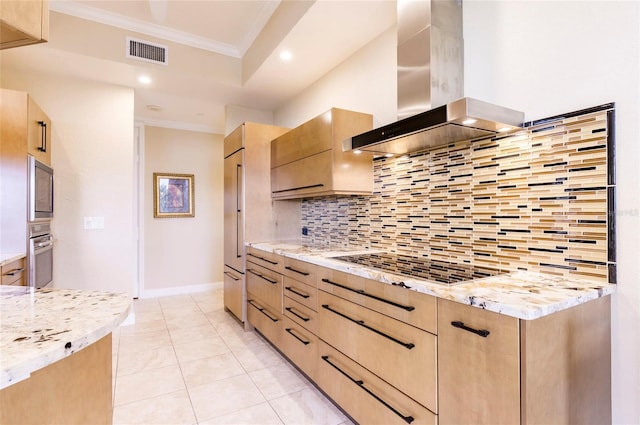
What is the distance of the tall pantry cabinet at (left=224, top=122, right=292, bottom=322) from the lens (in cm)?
323

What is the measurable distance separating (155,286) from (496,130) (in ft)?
15.7

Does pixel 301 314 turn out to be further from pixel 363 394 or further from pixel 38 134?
pixel 38 134

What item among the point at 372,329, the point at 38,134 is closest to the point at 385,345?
the point at 372,329

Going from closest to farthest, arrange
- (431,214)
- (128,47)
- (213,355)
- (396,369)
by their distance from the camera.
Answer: (396,369) < (431,214) < (213,355) < (128,47)

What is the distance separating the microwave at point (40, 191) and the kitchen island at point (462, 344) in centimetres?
227

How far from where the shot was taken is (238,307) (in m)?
3.36

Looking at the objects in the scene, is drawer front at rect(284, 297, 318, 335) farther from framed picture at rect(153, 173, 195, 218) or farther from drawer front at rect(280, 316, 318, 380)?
framed picture at rect(153, 173, 195, 218)

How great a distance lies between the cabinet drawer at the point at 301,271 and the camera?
2.06 metres

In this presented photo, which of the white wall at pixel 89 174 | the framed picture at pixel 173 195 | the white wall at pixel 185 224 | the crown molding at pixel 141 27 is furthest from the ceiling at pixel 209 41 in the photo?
the framed picture at pixel 173 195

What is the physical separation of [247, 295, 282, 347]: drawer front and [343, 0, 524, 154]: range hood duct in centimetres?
156

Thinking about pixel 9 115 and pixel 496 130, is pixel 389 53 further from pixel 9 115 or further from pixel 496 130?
pixel 9 115

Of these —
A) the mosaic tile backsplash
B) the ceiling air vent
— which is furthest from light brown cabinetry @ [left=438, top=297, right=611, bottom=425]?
the ceiling air vent

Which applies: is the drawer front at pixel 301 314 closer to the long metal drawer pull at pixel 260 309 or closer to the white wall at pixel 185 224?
the long metal drawer pull at pixel 260 309

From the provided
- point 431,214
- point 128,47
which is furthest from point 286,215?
point 128,47
